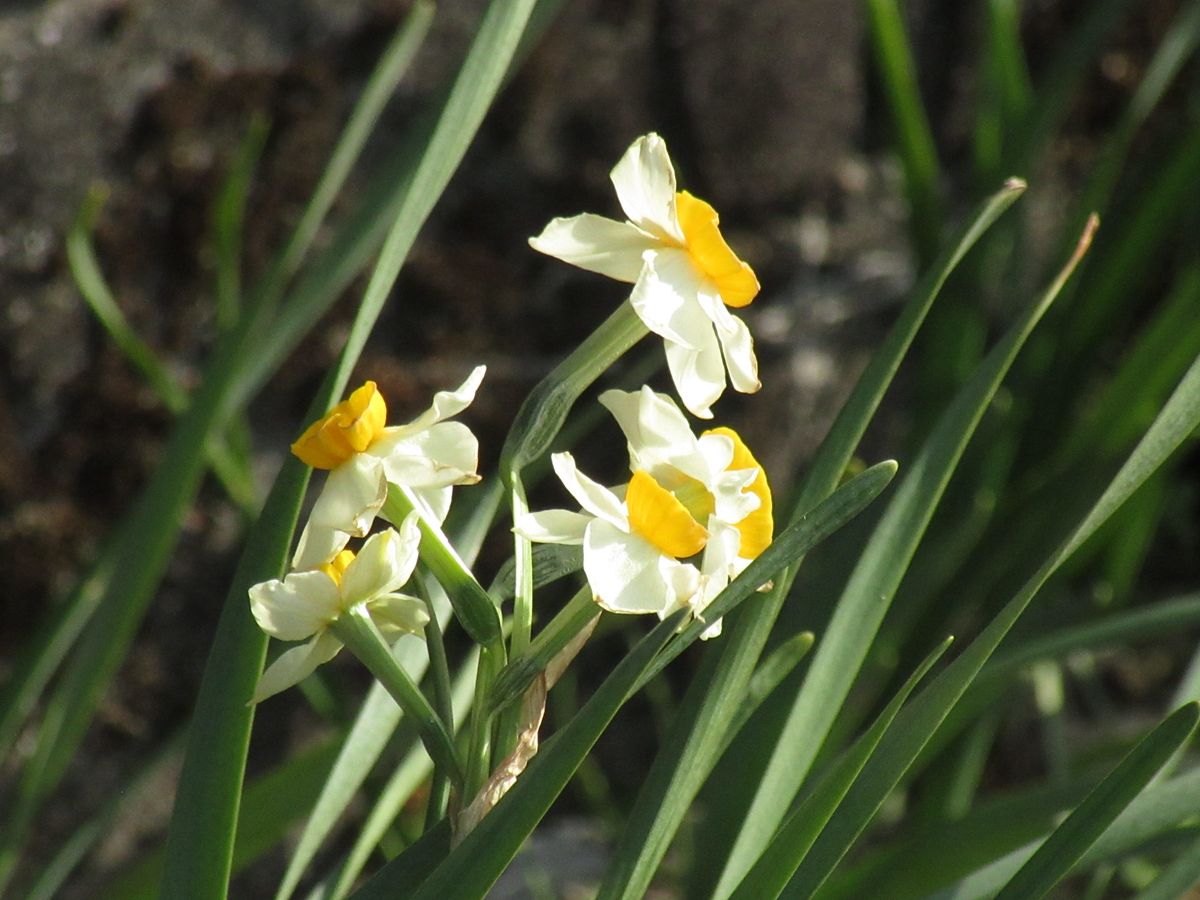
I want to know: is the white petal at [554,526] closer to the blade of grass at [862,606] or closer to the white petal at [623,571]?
the white petal at [623,571]

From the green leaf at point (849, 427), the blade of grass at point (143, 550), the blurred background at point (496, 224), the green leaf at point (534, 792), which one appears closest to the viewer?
the green leaf at point (534, 792)

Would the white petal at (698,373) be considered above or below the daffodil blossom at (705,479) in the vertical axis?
above

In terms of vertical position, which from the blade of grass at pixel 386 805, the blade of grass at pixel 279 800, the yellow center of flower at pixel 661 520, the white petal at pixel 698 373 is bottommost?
the blade of grass at pixel 279 800

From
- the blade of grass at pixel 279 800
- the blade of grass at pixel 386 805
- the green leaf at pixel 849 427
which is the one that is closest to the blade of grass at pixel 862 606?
the green leaf at pixel 849 427

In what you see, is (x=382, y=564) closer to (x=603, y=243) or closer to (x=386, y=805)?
(x=603, y=243)

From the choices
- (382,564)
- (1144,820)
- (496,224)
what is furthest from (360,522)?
(496,224)
